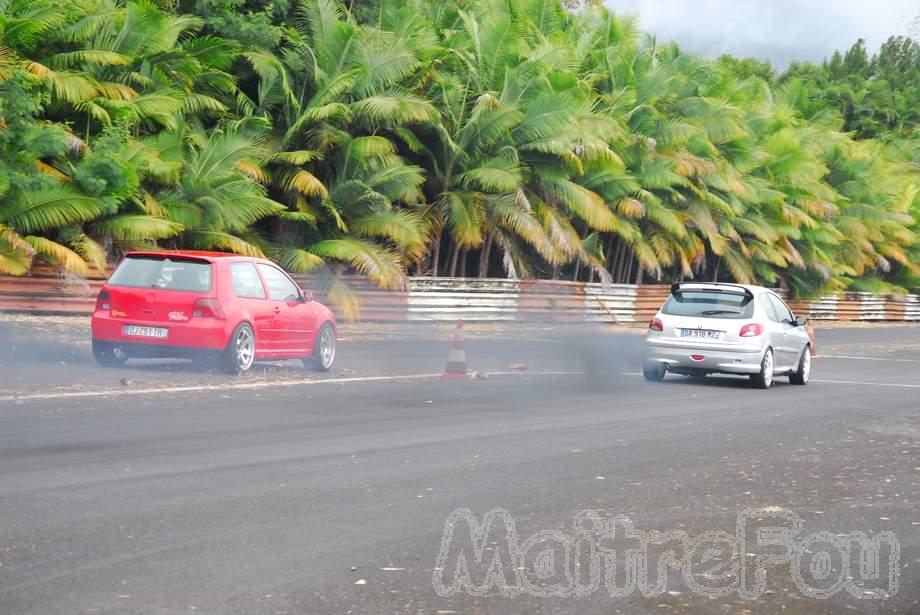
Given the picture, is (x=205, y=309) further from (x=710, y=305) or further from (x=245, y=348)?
(x=710, y=305)

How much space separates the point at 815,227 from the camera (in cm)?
4803

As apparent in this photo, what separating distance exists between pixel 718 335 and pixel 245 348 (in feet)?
21.9

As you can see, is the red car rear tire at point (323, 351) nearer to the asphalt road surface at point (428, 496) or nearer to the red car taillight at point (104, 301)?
the asphalt road surface at point (428, 496)

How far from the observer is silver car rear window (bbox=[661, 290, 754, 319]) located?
18.2 metres

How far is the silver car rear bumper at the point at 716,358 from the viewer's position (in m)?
17.9

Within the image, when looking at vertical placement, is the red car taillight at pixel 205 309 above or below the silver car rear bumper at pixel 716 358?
above

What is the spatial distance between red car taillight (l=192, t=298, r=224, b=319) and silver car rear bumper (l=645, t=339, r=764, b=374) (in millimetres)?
6517

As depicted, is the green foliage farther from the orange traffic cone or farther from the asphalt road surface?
the asphalt road surface

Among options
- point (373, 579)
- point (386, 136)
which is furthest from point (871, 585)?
point (386, 136)

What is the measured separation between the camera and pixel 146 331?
595 inches

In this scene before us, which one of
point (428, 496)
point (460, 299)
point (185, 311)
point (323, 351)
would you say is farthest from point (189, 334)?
point (460, 299)

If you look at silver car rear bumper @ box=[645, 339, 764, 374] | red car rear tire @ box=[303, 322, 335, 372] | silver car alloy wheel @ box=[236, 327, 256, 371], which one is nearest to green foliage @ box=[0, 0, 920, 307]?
red car rear tire @ box=[303, 322, 335, 372]

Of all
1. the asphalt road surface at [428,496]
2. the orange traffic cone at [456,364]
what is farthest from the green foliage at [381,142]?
the asphalt road surface at [428,496]

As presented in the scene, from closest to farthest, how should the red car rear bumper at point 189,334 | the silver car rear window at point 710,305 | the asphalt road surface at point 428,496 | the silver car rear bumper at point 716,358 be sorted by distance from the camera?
1. the asphalt road surface at point 428,496
2. the red car rear bumper at point 189,334
3. the silver car rear bumper at point 716,358
4. the silver car rear window at point 710,305
